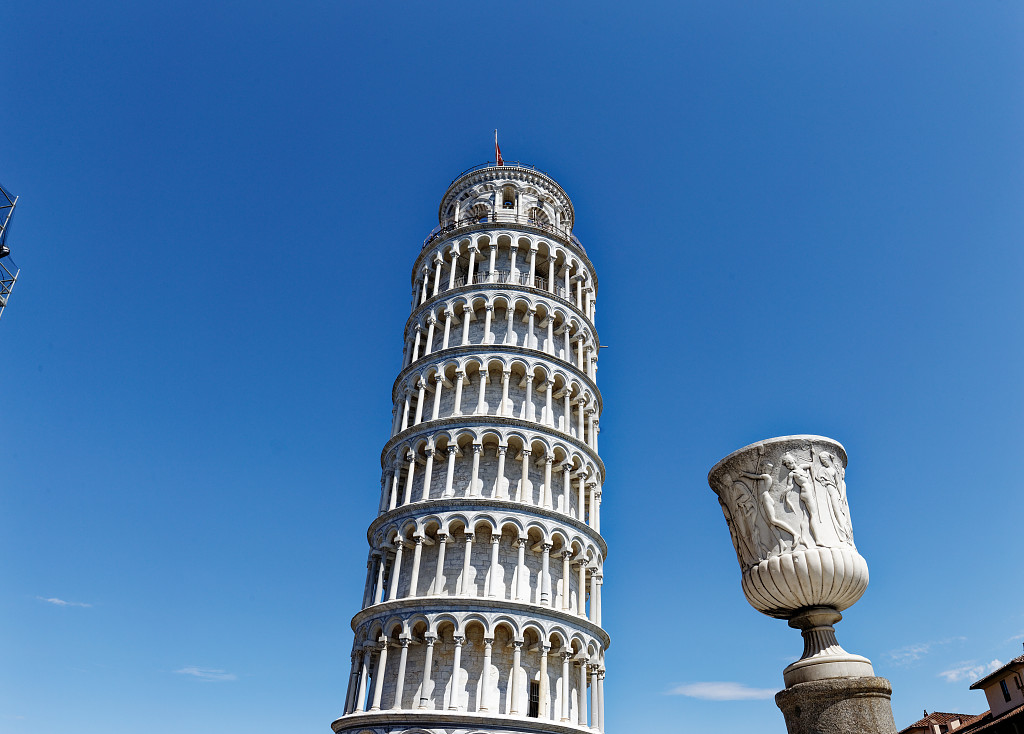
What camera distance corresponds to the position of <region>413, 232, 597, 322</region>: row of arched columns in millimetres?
37500

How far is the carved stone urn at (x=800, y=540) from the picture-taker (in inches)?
291

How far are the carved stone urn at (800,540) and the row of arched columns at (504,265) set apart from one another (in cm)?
2888

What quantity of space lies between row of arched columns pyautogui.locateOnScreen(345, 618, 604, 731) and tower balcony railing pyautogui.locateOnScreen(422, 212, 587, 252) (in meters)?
20.6

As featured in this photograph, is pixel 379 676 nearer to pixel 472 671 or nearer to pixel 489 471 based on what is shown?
pixel 472 671

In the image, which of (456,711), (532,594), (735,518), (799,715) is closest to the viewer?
(799,715)

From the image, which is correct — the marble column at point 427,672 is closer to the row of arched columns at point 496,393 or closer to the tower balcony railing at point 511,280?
the row of arched columns at point 496,393

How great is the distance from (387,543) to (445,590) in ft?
11.1

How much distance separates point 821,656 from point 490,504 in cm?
2260

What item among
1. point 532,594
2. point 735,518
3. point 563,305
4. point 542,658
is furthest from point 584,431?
point 735,518

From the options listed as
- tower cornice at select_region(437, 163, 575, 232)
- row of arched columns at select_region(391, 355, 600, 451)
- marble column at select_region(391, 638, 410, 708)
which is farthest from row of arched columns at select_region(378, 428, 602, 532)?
tower cornice at select_region(437, 163, 575, 232)

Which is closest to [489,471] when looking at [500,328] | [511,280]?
[500,328]

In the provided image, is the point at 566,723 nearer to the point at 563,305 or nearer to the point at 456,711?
the point at 456,711

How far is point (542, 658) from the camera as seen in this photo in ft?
88.0

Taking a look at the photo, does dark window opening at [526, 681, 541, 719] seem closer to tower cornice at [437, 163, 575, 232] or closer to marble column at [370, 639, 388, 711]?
marble column at [370, 639, 388, 711]
